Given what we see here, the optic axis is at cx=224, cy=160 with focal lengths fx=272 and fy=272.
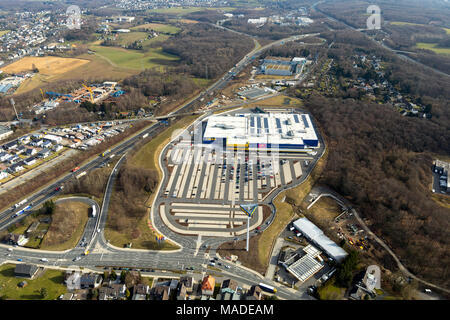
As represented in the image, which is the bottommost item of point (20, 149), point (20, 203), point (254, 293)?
point (254, 293)

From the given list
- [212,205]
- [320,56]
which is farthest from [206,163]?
[320,56]

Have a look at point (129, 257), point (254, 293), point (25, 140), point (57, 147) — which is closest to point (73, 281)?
point (129, 257)

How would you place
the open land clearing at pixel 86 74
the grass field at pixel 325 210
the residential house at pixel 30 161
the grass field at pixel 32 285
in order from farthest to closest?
the open land clearing at pixel 86 74
the residential house at pixel 30 161
the grass field at pixel 325 210
the grass field at pixel 32 285

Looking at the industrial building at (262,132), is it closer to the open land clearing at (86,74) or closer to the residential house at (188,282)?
the residential house at (188,282)

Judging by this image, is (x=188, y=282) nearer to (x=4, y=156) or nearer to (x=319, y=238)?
(x=319, y=238)

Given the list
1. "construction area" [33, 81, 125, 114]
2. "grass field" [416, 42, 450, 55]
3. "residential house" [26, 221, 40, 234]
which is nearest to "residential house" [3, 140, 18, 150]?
"construction area" [33, 81, 125, 114]

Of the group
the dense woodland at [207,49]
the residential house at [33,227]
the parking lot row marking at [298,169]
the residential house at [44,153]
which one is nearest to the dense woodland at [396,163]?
the parking lot row marking at [298,169]
